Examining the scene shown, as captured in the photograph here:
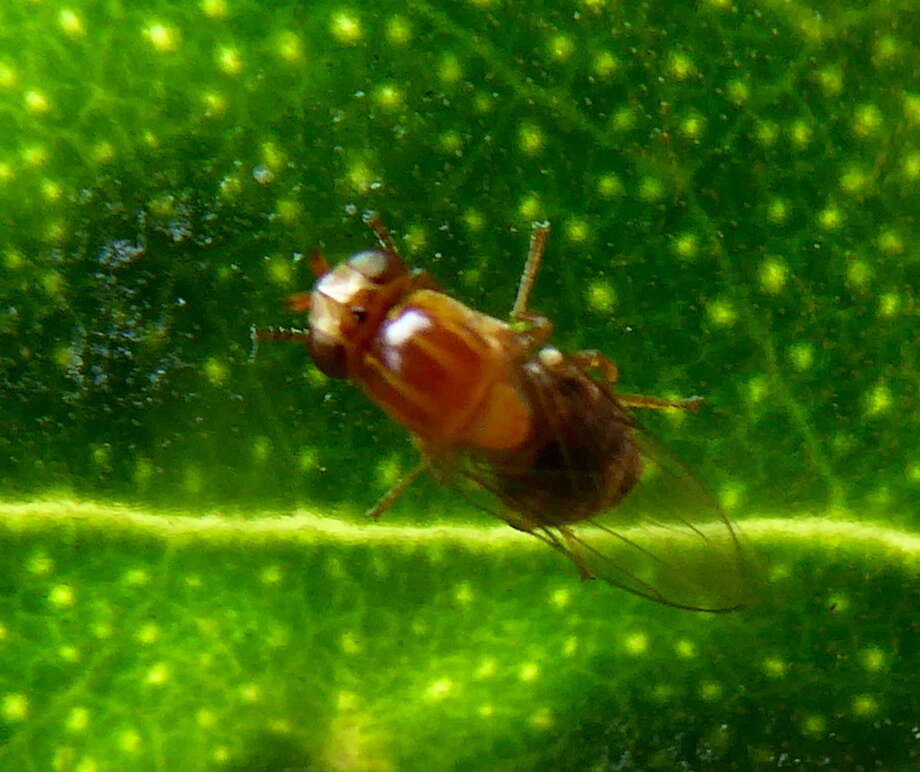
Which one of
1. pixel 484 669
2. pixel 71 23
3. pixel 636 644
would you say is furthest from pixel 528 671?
pixel 71 23

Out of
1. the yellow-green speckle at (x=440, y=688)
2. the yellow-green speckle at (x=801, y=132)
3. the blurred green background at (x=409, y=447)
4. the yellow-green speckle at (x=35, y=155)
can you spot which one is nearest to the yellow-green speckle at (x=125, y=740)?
the blurred green background at (x=409, y=447)

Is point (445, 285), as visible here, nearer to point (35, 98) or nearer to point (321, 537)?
point (321, 537)

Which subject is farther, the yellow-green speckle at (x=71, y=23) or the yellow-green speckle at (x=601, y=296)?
the yellow-green speckle at (x=601, y=296)

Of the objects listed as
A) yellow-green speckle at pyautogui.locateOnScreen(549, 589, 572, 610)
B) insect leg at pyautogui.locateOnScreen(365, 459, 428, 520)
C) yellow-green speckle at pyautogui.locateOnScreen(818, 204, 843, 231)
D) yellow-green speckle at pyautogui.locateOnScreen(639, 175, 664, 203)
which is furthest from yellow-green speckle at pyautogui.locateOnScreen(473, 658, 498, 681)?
yellow-green speckle at pyautogui.locateOnScreen(818, 204, 843, 231)

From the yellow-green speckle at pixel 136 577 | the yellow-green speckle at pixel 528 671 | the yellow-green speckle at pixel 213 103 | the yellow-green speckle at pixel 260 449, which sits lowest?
the yellow-green speckle at pixel 528 671

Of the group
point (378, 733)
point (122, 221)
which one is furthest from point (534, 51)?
point (378, 733)

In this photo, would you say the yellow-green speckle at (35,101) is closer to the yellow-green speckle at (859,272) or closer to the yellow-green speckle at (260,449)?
the yellow-green speckle at (260,449)
